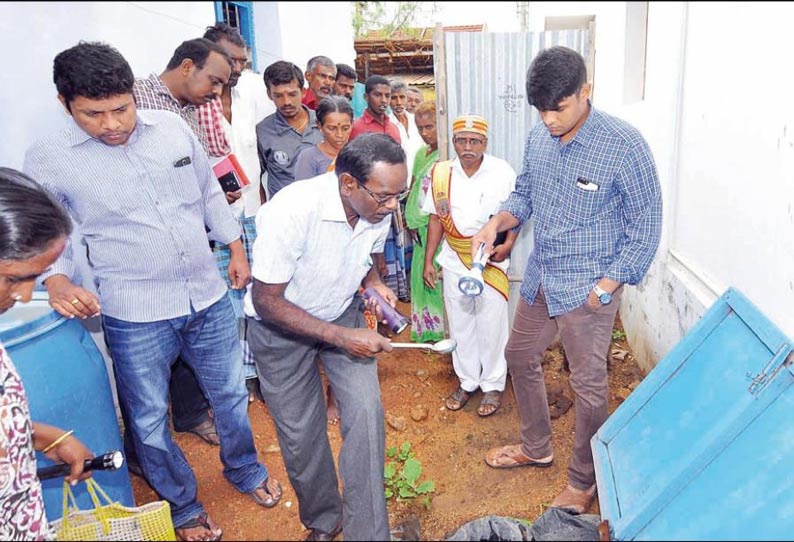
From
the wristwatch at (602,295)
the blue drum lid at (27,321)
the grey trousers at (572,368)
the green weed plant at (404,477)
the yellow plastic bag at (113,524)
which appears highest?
the blue drum lid at (27,321)

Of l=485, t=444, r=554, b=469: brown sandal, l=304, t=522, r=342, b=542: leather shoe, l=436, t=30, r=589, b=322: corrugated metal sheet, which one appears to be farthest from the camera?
l=436, t=30, r=589, b=322: corrugated metal sheet

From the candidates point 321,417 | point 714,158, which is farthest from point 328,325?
point 714,158

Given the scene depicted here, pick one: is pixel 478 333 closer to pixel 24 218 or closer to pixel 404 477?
pixel 404 477

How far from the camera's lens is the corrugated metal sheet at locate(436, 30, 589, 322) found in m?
2.58

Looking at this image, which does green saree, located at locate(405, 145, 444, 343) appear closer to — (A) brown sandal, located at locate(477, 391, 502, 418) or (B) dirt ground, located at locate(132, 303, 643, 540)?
(B) dirt ground, located at locate(132, 303, 643, 540)

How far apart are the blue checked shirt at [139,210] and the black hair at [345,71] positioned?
147 centimetres

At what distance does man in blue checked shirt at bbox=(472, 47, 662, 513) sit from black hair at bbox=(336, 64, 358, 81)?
1404 millimetres

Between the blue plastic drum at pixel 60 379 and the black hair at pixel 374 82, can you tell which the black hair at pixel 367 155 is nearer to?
Answer: the blue plastic drum at pixel 60 379

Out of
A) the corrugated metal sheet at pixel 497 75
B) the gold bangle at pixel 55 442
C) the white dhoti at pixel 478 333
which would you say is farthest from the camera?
the white dhoti at pixel 478 333

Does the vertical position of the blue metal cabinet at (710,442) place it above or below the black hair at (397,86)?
below

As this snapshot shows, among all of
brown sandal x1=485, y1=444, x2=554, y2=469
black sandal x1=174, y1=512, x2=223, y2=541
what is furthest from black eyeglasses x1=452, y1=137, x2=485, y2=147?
black sandal x1=174, y1=512, x2=223, y2=541

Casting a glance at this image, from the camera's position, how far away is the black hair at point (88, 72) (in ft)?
4.96

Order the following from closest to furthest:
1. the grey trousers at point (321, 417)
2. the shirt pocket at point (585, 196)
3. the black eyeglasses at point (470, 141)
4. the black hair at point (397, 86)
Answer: the grey trousers at point (321, 417), the shirt pocket at point (585, 196), the black eyeglasses at point (470, 141), the black hair at point (397, 86)

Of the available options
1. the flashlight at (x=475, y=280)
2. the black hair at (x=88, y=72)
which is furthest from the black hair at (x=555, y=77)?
the black hair at (x=88, y=72)
